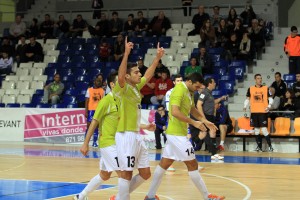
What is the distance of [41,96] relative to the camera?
23719mm

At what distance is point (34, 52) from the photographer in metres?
26.1

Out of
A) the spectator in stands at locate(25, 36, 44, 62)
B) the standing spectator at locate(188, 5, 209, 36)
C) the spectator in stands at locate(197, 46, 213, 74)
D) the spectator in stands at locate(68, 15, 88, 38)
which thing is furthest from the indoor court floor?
the spectator in stands at locate(68, 15, 88, 38)

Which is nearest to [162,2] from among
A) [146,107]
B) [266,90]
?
[146,107]

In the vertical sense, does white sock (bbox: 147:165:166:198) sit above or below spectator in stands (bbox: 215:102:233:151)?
below

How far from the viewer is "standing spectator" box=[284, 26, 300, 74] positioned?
20703 mm

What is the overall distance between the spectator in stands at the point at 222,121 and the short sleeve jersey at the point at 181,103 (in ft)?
30.1

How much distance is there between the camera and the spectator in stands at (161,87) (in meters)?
20.4

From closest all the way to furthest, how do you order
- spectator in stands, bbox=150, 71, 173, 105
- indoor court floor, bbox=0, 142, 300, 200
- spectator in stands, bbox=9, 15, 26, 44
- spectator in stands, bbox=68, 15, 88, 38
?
indoor court floor, bbox=0, 142, 300, 200
spectator in stands, bbox=150, 71, 173, 105
spectator in stands, bbox=68, 15, 88, 38
spectator in stands, bbox=9, 15, 26, 44

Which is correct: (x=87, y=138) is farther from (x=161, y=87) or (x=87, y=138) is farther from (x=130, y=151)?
(x=161, y=87)

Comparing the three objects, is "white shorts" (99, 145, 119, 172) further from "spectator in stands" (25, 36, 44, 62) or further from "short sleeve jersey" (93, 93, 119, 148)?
"spectator in stands" (25, 36, 44, 62)

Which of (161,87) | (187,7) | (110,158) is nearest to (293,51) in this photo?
(161,87)

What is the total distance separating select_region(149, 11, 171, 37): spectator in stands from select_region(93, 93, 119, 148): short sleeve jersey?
55.0 ft

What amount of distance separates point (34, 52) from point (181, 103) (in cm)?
1830

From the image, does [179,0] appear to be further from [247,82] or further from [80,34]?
[247,82]
